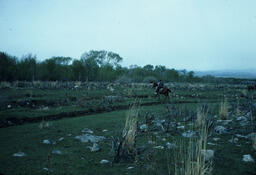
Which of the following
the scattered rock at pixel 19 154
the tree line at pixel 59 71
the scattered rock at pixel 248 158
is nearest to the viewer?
the scattered rock at pixel 248 158

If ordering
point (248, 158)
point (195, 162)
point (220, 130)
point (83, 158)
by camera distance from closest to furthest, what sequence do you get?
point (195, 162), point (248, 158), point (83, 158), point (220, 130)

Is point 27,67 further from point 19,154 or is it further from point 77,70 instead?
point 19,154

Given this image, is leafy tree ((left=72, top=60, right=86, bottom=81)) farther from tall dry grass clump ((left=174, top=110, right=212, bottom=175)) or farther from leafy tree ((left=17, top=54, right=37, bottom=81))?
tall dry grass clump ((left=174, top=110, right=212, bottom=175))

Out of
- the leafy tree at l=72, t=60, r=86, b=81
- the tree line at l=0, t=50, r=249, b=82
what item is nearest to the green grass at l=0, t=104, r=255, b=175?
the tree line at l=0, t=50, r=249, b=82

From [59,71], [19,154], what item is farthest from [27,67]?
[19,154]

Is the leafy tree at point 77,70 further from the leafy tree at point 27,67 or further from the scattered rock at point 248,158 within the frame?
the scattered rock at point 248,158

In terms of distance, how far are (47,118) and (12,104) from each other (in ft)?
13.8

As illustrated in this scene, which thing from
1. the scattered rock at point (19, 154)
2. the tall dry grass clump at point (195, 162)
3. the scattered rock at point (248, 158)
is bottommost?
the scattered rock at point (19, 154)

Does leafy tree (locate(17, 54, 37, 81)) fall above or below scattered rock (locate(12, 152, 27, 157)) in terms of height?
above

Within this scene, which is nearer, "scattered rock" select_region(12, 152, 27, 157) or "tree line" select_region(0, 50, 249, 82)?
"scattered rock" select_region(12, 152, 27, 157)

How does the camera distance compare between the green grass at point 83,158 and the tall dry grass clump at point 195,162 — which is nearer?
the tall dry grass clump at point 195,162

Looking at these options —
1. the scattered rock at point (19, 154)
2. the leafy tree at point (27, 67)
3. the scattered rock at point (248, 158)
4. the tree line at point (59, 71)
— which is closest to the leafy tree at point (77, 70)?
the tree line at point (59, 71)

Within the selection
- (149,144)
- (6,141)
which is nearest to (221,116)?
(149,144)

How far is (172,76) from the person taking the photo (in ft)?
190
